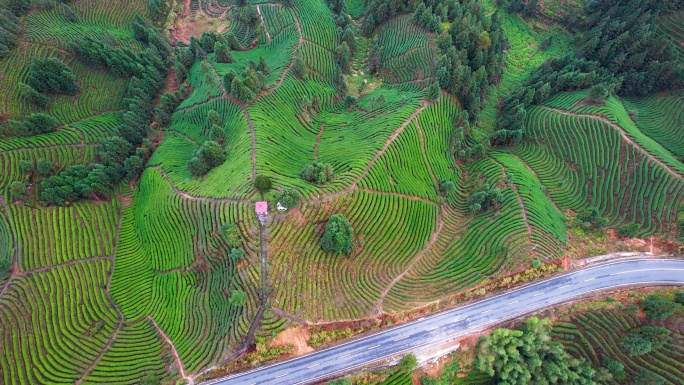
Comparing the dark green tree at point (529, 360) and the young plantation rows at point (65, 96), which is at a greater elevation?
the young plantation rows at point (65, 96)

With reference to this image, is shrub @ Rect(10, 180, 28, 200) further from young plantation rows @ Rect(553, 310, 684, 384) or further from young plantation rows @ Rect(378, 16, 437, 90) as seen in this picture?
young plantation rows @ Rect(553, 310, 684, 384)

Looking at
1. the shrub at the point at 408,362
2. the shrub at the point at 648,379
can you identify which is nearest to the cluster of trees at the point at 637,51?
the shrub at the point at 648,379

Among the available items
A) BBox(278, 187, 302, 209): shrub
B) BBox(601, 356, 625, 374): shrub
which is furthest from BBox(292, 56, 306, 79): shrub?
BBox(601, 356, 625, 374): shrub

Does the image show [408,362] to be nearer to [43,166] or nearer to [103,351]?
[103,351]

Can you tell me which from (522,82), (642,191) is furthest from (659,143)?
(522,82)

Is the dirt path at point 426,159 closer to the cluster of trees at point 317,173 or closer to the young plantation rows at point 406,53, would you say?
the young plantation rows at point 406,53

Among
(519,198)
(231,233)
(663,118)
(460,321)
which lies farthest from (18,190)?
(663,118)
